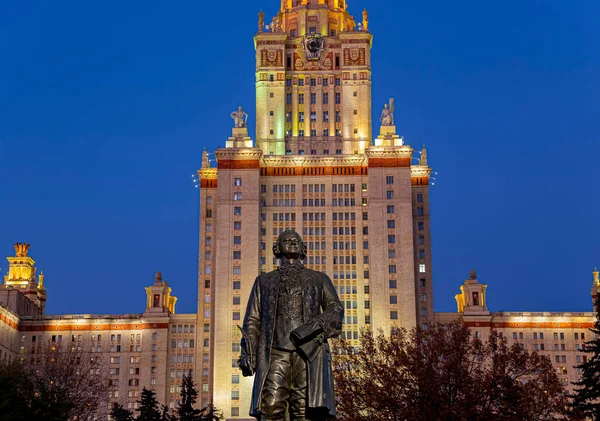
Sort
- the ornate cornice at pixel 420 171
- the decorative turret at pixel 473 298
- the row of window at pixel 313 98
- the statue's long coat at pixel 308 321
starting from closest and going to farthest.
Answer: the statue's long coat at pixel 308 321 → the decorative turret at pixel 473 298 → the row of window at pixel 313 98 → the ornate cornice at pixel 420 171

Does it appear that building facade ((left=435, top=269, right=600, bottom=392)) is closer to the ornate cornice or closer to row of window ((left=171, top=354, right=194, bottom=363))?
the ornate cornice

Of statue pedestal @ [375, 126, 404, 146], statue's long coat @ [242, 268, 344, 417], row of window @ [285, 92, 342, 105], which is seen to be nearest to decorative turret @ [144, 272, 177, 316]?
row of window @ [285, 92, 342, 105]

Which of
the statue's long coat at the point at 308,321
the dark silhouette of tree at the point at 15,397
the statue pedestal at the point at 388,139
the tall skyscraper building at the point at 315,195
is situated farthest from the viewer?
the statue pedestal at the point at 388,139

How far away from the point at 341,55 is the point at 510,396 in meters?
107

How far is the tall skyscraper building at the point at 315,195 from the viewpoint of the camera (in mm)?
145625

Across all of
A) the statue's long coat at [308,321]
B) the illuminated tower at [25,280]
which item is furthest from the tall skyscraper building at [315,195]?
the statue's long coat at [308,321]

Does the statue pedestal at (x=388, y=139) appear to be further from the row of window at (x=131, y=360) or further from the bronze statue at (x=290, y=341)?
the bronze statue at (x=290, y=341)

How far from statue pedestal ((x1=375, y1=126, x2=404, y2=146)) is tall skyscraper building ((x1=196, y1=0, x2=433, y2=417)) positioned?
0.21 m

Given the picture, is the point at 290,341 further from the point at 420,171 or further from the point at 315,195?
the point at 420,171

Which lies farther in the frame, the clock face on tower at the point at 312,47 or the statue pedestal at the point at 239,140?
the clock face on tower at the point at 312,47

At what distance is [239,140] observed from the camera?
154625mm

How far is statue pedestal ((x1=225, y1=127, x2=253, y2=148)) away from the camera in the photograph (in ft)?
506

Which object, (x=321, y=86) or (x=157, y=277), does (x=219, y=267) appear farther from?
(x=321, y=86)

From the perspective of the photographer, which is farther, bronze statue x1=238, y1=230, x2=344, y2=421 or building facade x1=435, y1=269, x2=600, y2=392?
building facade x1=435, y1=269, x2=600, y2=392
